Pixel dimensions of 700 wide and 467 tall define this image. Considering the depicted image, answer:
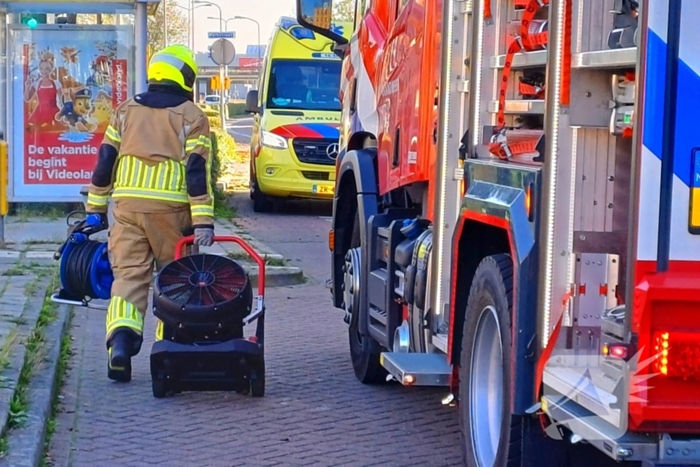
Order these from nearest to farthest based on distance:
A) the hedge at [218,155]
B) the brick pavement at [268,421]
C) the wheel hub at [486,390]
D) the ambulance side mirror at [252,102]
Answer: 1. the wheel hub at [486,390]
2. the brick pavement at [268,421]
3. the ambulance side mirror at [252,102]
4. the hedge at [218,155]

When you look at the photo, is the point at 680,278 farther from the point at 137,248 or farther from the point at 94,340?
the point at 94,340

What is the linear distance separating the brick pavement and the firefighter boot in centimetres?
13

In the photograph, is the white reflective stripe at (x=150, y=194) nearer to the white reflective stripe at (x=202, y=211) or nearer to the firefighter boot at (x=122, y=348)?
the white reflective stripe at (x=202, y=211)

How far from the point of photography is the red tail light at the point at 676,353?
347 cm

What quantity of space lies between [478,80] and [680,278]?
1911 millimetres

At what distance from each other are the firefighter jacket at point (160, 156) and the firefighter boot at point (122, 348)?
0.69 meters

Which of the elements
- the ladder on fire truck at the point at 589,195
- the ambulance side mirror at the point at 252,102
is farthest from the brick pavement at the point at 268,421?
the ambulance side mirror at the point at 252,102

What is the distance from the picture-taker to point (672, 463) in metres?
3.58

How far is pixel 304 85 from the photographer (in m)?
18.4

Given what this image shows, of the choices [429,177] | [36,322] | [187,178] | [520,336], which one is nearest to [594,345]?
[520,336]

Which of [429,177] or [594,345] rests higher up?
[429,177]

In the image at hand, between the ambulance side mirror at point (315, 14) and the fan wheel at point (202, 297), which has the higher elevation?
the ambulance side mirror at point (315, 14)

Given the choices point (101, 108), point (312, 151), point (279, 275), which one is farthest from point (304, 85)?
point (279, 275)

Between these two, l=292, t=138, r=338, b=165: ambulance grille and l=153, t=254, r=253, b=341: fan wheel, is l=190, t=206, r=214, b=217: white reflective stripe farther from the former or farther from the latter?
l=292, t=138, r=338, b=165: ambulance grille
